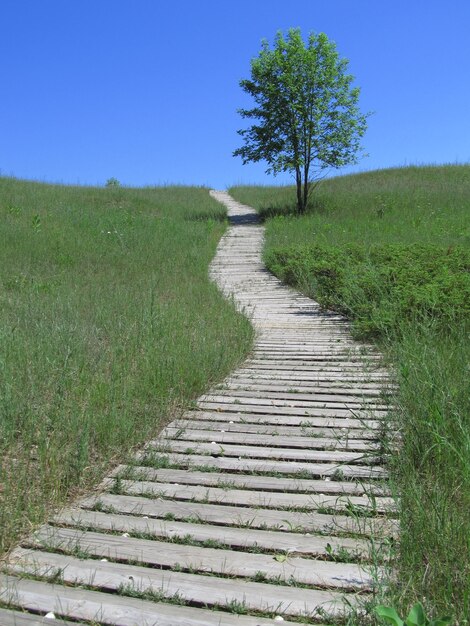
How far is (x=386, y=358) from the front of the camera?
252 inches

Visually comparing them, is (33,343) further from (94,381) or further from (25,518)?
(25,518)

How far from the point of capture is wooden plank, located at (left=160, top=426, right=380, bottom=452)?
444 centimetres

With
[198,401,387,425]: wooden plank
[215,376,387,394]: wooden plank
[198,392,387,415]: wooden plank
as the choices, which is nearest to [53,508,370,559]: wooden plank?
[198,401,387,425]: wooden plank

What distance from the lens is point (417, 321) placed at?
702 centimetres

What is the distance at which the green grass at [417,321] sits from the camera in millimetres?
2688

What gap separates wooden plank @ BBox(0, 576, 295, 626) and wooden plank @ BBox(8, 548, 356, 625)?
0.22 ft

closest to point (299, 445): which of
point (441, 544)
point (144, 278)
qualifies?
point (441, 544)

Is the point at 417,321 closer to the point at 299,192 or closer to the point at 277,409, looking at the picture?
the point at 277,409

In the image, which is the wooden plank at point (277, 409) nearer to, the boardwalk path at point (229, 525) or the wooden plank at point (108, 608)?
the boardwalk path at point (229, 525)

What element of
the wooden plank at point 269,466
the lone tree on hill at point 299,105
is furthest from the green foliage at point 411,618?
the lone tree on hill at point 299,105

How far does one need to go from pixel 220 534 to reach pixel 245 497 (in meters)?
→ 0.48

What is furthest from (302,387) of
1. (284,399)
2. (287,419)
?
(287,419)

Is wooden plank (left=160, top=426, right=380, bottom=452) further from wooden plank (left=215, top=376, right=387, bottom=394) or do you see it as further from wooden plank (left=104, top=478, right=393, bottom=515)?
wooden plank (left=215, top=376, right=387, bottom=394)

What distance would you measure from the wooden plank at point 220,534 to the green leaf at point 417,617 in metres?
0.84
